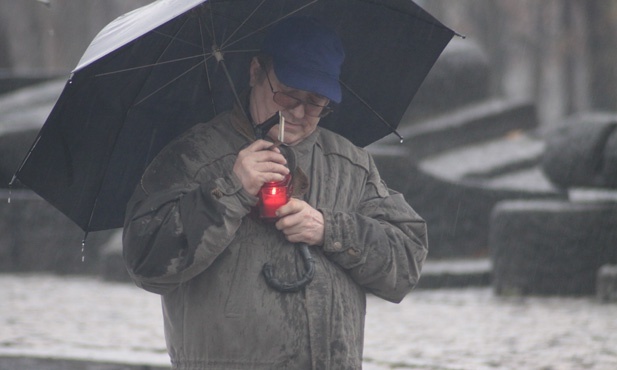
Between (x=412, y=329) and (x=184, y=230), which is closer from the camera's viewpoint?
(x=184, y=230)

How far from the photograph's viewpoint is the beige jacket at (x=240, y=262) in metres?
3.36

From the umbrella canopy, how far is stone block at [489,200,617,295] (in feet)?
21.0

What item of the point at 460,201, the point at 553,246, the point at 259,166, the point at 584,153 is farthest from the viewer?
the point at 460,201

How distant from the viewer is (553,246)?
34.2 feet

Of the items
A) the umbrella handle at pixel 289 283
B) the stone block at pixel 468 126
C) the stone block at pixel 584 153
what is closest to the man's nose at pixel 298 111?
the umbrella handle at pixel 289 283

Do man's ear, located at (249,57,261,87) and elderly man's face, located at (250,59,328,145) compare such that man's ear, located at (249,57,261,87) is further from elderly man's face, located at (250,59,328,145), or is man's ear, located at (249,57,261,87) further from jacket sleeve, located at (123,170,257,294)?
jacket sleeve, located at (123,170,257,294)

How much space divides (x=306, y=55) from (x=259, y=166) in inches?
16.0

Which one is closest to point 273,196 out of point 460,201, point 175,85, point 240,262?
point 240,262

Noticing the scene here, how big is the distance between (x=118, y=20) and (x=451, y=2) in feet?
123

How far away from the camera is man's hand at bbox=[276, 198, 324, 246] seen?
11.2 feet

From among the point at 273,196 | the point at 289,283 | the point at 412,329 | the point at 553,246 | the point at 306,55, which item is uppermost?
the point at 553,246

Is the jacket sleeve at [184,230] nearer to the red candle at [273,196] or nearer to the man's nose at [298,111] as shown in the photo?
the red candle at [273,196]

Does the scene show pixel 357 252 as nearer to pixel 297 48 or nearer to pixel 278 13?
pixel 297 48

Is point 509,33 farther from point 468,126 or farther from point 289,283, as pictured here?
point 289,283
